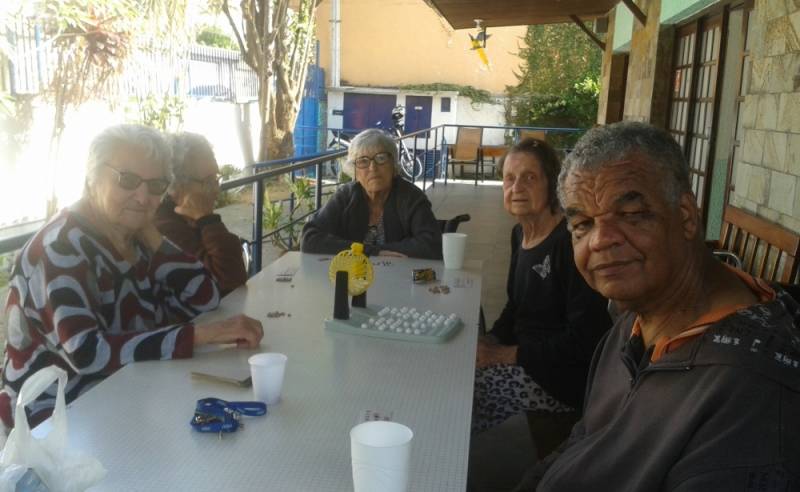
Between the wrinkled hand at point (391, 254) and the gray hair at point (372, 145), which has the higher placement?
the gray hair at point (372, 145)

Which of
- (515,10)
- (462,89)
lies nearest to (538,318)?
(515,10)

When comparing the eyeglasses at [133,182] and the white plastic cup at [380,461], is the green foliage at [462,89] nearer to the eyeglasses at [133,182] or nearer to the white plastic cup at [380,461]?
the eyeglasses at [133,182]

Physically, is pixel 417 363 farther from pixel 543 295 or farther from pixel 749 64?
pixel 749 64

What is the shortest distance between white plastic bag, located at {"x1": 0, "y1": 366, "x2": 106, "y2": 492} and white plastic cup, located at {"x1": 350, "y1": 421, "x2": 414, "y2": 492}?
1.22 ft

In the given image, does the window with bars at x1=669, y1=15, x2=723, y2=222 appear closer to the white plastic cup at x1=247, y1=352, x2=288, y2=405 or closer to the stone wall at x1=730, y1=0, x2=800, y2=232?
the stone wall at x1=730, y1=0, x2=800, y2=232

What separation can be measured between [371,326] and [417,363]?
0.26 metres

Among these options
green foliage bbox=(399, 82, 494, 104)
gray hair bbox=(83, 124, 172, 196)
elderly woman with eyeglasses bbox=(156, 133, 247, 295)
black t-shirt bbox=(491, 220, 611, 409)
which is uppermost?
green foliage bbox=(399, 82, 494, 104)

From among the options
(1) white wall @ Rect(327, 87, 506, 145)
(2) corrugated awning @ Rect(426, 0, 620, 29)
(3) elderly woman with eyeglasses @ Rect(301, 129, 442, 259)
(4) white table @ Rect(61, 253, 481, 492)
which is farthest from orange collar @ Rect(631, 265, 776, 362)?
(1) white wall @ Rect(327, 87, 506, 145)

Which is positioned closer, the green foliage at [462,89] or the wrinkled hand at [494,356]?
the wrinkled hand at [494,356]

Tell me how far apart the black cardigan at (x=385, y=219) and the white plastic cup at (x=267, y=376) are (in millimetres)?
1642

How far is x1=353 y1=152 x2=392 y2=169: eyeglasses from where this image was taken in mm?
3318

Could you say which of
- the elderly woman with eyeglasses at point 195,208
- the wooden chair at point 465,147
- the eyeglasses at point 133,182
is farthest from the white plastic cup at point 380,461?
the wooden chair at point 465,147

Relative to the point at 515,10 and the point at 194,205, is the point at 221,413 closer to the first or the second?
the point at 194,205

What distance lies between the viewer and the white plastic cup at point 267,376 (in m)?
1.44
